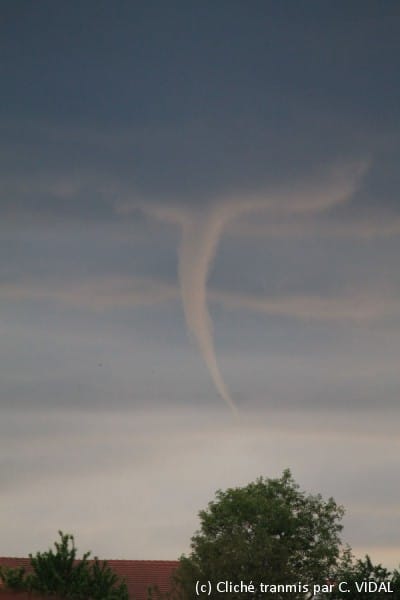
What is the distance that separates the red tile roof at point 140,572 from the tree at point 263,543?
6940 millimetres

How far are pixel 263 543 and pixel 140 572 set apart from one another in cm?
1580

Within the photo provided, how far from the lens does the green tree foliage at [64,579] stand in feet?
182

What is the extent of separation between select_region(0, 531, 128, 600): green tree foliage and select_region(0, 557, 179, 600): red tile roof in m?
10.9

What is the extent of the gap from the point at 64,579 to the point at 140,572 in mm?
15284

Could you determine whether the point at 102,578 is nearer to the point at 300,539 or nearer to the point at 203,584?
the point at 203,584

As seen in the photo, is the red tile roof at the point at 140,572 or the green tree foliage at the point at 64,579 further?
the red tile roof at the point at 140,572

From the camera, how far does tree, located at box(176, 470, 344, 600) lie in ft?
184

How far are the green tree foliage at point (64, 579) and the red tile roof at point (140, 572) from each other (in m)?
10.9

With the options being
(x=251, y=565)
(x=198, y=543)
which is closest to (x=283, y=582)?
(x=251, y=565)

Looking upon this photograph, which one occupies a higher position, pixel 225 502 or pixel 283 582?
pixel 225 502

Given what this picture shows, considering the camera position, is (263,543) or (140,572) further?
(140,572)

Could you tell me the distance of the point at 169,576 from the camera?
230 feet

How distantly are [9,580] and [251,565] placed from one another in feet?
46.8

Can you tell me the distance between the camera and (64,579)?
2208 inches
